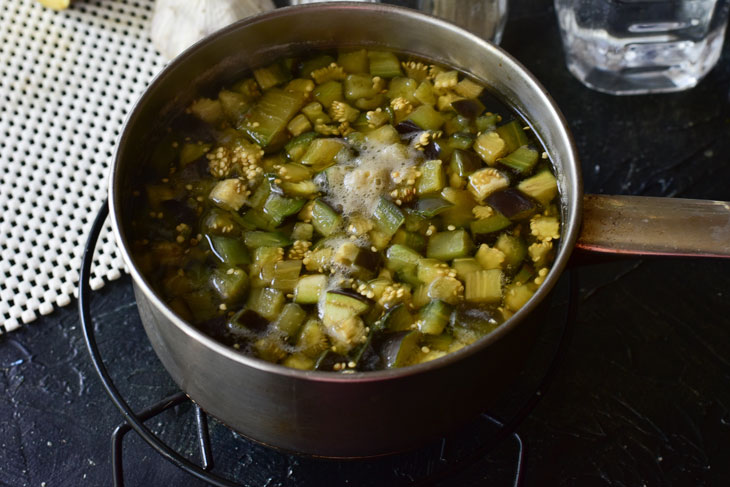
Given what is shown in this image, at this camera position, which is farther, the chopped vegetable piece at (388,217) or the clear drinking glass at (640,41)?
the clear drinking glass at (640,41)

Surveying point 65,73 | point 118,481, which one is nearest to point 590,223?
point 118,481

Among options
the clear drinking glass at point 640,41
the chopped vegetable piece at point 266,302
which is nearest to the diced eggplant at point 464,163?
the chopped vegetable piece at point 266,302

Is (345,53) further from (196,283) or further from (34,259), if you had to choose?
(34,259)

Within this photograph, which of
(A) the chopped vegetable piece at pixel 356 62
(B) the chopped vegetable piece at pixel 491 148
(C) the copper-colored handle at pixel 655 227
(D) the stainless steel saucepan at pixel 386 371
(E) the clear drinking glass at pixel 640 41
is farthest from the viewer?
(E) the clear drinking glass at pixel 640 41

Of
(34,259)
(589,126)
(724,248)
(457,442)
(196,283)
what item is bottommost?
(457,442)

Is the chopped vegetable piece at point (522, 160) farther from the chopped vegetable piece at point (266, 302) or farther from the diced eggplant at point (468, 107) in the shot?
the chopped vegetable piece at point (266, 302)

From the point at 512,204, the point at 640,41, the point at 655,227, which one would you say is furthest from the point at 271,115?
the point at 640,41
